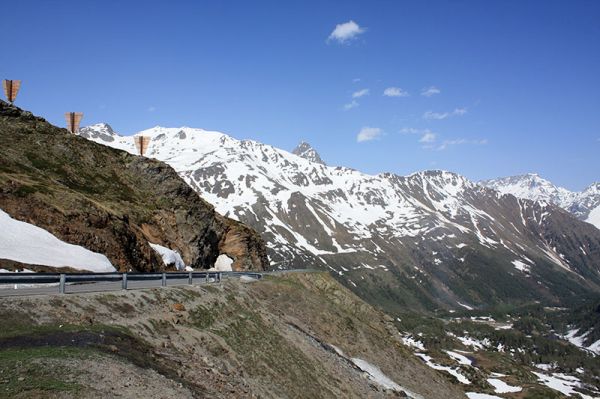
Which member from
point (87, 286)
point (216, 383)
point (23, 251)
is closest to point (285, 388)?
point (216, 383)

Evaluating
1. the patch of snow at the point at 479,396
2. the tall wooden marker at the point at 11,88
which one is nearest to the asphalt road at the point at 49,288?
the tall wooden marker at the point at 11,88

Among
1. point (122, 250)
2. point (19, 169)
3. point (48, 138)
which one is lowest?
point (122, 250)

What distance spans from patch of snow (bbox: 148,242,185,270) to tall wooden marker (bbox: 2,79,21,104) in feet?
66.8

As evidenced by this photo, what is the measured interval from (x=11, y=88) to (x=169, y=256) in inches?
909

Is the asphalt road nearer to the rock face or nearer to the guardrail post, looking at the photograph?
the guardrail post

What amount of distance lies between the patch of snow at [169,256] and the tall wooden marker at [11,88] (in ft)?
66.8

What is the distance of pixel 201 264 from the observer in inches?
2447

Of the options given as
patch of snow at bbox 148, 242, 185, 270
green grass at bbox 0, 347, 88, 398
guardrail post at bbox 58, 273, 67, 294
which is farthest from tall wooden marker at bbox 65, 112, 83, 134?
green grass at bbox 0, 347, 88, 398

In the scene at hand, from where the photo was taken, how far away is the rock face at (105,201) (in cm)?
3962

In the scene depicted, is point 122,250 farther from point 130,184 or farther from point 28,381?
point 28,381

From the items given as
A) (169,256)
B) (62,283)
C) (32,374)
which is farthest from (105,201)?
(32,374)

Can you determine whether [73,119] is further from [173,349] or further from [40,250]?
[173,349]

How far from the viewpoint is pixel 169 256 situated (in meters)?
52.9

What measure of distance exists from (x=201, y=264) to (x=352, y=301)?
887 inches
